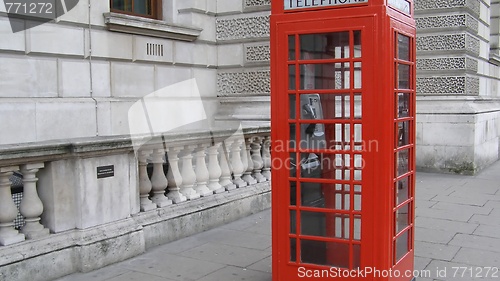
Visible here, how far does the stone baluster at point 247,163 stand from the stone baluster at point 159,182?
159cm

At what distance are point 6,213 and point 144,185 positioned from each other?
149 centimetres

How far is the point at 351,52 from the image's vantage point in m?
3.37

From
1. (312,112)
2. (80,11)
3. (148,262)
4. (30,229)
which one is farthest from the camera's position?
(80,11)

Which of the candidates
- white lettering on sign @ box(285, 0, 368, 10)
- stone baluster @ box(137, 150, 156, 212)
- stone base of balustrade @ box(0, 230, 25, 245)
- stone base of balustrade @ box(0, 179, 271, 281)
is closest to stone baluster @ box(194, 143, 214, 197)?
stone base of balustrade @ box(0, 179, 271, 281)

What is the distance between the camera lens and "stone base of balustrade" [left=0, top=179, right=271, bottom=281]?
161 inches

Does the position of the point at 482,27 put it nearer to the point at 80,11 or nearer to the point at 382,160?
the point at 80,11

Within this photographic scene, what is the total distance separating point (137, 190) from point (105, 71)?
3807mm

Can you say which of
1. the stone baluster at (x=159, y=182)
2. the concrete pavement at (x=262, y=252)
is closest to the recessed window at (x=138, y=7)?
the stone baluster at (x=159, y=182)

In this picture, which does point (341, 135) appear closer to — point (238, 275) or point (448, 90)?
point (238, 275)

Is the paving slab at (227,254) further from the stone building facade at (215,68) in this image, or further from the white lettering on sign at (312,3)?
the stone building facade at (215,68)

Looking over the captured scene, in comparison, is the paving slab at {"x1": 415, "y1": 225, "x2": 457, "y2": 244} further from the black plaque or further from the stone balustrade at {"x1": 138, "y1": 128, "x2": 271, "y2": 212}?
the black plaque

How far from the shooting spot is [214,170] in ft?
20.7

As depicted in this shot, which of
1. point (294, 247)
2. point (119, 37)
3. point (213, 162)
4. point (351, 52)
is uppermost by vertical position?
point (119, 37)

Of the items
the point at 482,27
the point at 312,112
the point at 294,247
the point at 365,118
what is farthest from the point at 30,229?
the point at 482,27
